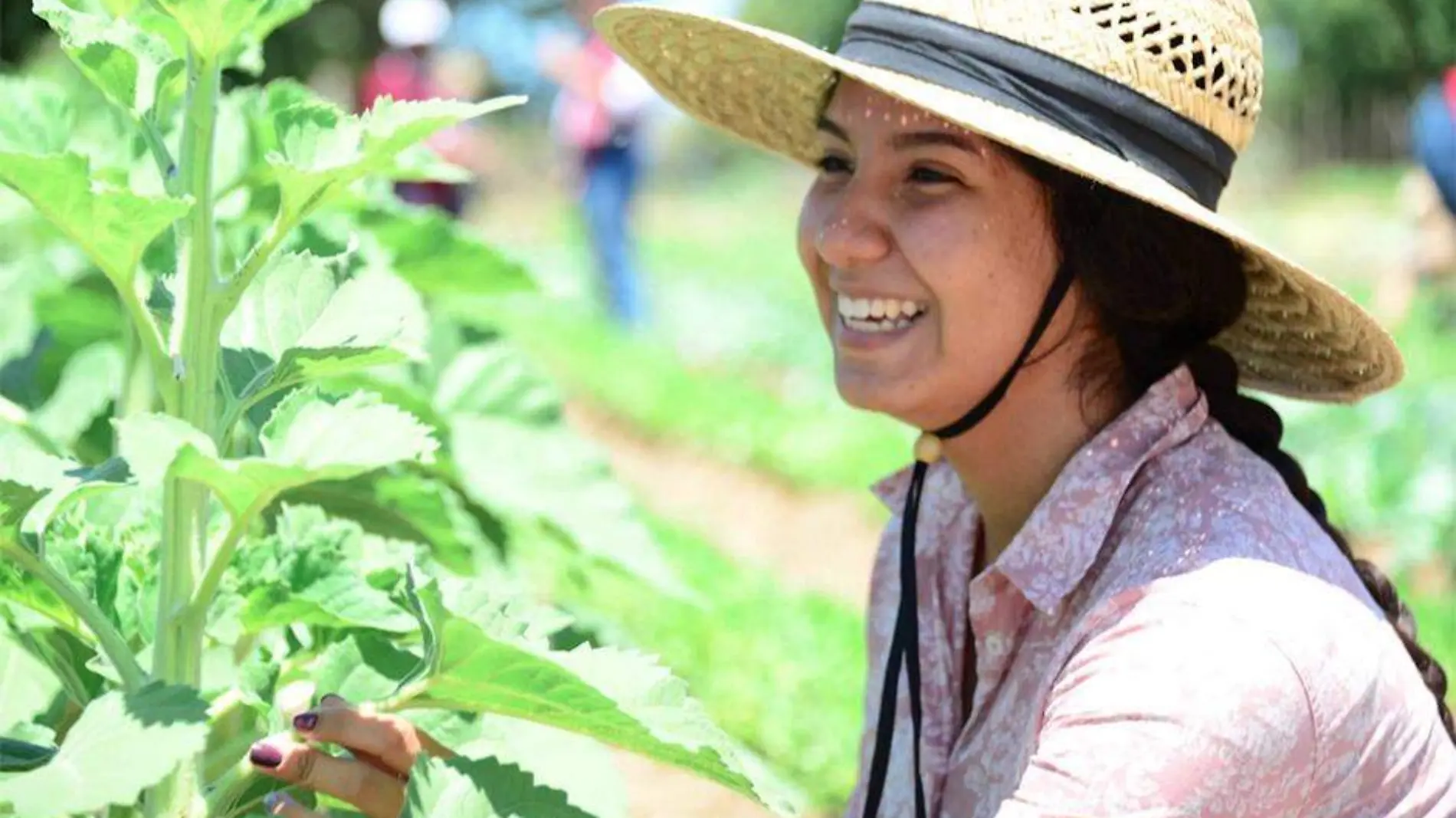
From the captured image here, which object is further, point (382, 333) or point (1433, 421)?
point (1433, 421)

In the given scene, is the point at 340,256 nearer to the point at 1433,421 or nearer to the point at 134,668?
the point at 134,668

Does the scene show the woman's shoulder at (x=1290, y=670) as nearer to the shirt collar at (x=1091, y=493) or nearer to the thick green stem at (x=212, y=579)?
the shirt collar at (x=1091, y=493)

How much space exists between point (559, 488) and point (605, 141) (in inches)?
302

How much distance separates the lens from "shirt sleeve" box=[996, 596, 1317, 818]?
1677 millimetres

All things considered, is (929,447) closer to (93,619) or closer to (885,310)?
(885,310)

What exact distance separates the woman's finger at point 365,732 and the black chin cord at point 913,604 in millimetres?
661

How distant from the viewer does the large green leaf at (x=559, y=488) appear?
2.21 m

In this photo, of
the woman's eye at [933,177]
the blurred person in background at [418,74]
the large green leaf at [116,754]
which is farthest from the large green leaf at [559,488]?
the blurred person in background at [418,74]

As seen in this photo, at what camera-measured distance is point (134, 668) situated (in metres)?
1.48

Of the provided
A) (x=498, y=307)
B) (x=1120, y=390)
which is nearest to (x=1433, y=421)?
(x=498, y=307)

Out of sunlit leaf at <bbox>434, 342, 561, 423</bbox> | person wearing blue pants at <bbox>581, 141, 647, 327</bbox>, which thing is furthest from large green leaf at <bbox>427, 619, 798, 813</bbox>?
person wearing blue pants at <bbox>581, 141, 647, 327</bbox>

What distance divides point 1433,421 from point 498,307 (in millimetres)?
3873

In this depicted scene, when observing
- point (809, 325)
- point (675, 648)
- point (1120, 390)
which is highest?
point (1120, 390)

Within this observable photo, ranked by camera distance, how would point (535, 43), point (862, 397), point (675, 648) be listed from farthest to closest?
point (535, 43), point (675, 648), point (862, 397)
